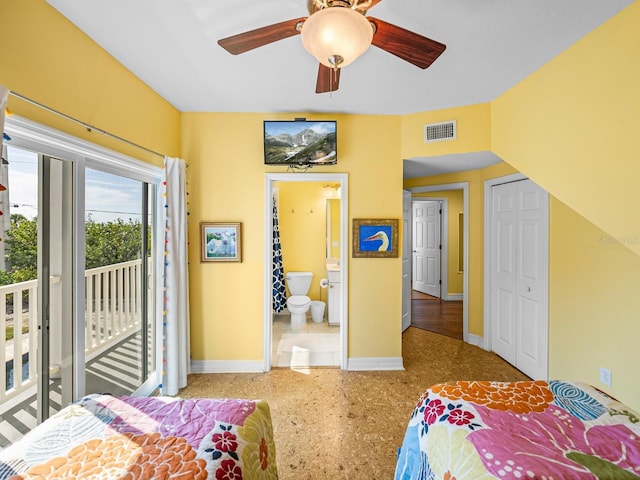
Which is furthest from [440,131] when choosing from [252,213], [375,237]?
[252,213]

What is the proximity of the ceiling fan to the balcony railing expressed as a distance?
1.67 meters

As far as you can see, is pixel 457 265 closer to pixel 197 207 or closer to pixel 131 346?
pixel 197 207

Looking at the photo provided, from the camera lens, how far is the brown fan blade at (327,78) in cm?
139

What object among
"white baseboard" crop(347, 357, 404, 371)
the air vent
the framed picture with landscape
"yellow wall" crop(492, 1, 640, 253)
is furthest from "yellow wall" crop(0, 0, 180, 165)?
"yellow wall" crop(492, 1, 640, 253)

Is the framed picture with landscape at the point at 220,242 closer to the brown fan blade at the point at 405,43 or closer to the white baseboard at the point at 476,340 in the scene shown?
Result: the brown fan blade at the point at 405,43

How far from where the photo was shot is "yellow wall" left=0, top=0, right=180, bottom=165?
1.26 meters

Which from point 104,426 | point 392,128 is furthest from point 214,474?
point 392,128

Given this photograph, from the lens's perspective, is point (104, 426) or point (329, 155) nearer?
point (104, 426)

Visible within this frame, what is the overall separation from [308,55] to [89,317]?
2.27m

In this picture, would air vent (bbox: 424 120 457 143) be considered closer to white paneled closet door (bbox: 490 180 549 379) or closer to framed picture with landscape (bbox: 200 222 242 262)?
white paneled closet door (bbox: 490 180 549 379)

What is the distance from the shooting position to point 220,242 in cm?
272

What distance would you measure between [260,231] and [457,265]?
4466mm

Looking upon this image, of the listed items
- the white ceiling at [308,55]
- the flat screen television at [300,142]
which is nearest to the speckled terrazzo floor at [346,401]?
the flat screen television at [300,142]

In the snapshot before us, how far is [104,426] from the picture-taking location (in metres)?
1.12
